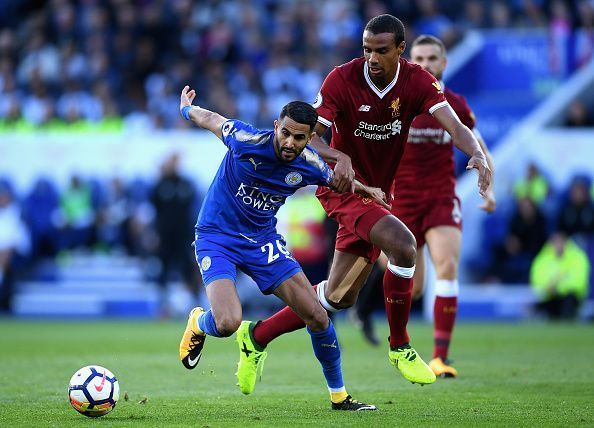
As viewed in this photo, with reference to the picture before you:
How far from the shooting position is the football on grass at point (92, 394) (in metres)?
6.84

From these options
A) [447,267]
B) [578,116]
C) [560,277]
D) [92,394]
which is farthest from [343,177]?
[578,116]

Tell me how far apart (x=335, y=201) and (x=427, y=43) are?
2203 millimetres

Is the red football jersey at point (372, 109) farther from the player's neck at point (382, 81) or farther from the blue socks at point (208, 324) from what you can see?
the blue socks at point (208, 324)

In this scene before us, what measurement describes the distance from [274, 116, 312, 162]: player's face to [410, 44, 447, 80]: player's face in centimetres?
278

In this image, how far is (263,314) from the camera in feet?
61.0

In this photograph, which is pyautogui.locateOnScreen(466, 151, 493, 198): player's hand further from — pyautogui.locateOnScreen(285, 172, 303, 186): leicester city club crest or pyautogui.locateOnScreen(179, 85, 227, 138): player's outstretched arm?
pyautogui.locateOnScreen(179, 85, 227, 138): player's outstretched arm

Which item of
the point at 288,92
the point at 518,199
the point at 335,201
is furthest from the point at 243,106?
the point at 335,201

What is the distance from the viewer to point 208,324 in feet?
24.6

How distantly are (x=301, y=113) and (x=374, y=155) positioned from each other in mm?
1192

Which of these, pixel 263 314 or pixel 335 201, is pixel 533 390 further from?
A: pixel 263 314

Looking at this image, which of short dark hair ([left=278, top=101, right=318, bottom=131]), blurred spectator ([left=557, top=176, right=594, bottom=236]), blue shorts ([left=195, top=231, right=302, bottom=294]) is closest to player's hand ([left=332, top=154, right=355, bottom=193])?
short dark hair ([left=278, top=101, right=318, bottom=131])

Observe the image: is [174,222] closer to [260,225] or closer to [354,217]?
[354,217]

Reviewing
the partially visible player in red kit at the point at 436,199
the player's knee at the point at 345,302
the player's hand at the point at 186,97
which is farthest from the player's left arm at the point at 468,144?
the partially visible player in red kit at the point at 436,199

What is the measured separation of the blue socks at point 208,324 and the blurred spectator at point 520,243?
10722mm
